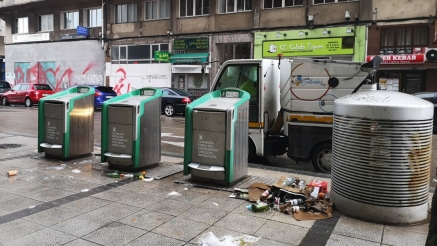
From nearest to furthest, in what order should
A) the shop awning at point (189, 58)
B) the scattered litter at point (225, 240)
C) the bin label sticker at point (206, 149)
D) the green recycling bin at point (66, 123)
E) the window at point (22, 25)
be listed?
the scattered litter at point (225, 240) → the bin label sticker at point (206, 149) → the green recycling bin at point (66, 123) → the shop awning at point (189, 58) → the window at point (22, 25)

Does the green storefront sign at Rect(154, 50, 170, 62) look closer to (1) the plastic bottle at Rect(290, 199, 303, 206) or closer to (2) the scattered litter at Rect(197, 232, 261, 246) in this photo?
(1) the plastic bottle at Rect(290, 199, 303, 206)

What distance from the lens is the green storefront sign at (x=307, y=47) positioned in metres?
20.5

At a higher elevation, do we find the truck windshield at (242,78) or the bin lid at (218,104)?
the truck windshield at (242,78)

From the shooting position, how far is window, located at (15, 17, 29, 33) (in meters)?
34.6

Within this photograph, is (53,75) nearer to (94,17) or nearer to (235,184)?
(94,17)

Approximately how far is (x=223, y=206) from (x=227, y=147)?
3.21ft

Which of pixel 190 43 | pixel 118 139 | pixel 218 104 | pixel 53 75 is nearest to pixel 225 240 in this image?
pixel 218 104

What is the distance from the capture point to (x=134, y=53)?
2805 cm

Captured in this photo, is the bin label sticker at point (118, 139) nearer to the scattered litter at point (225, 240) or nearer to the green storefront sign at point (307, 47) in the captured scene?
the scattered litter at point (225, 240)

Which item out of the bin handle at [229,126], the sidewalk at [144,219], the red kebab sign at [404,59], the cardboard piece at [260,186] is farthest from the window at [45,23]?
the cardboard piece at [260,186]

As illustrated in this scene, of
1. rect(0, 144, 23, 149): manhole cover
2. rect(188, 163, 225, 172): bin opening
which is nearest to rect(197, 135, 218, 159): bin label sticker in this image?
rect(188, 163, 225, 172): bin opening

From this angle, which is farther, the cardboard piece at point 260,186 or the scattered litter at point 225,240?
the cardboard piece at point 260,186

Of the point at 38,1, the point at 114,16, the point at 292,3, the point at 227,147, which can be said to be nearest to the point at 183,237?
the point at 227,147

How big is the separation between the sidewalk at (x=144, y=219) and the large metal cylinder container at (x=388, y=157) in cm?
21
